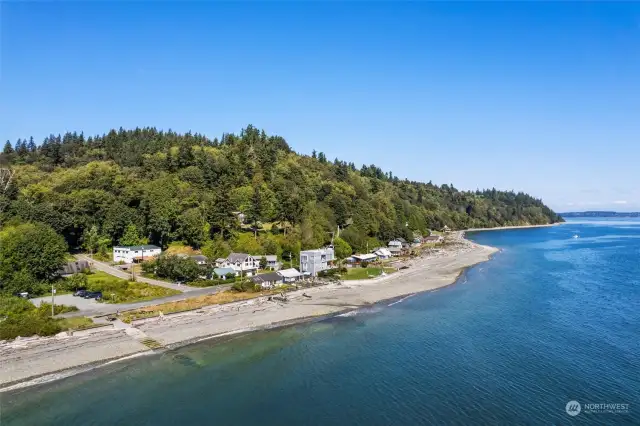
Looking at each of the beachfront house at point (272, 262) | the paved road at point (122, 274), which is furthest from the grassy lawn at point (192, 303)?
the beachfront house at point (272, 262)

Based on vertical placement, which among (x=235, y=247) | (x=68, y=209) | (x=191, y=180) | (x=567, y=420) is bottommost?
(x=567, y=420)

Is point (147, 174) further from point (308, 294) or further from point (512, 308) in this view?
point (512, 308)

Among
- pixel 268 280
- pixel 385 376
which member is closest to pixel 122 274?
pixel 268 280

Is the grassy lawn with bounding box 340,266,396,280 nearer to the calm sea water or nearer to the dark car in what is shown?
the calm sea water

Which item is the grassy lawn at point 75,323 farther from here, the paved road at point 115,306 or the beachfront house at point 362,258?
the beachfront house at point 362,258

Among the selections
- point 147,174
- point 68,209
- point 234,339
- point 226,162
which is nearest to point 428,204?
point 226,162
